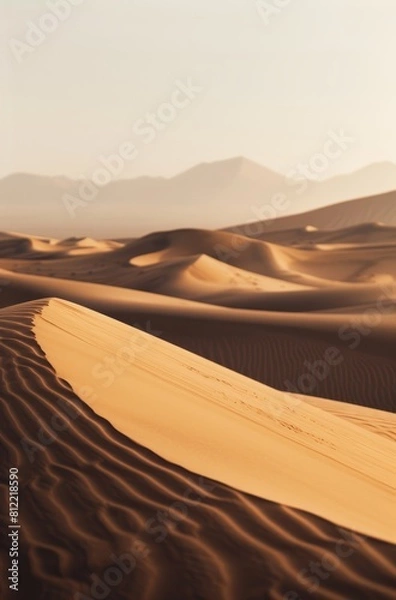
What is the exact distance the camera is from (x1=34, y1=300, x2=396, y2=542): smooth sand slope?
13.8ft

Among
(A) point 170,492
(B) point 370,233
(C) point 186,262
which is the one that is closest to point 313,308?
(C) point 186,262

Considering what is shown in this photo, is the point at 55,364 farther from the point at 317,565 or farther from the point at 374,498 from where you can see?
the point at 317,565

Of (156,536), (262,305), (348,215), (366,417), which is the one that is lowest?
(366,417)

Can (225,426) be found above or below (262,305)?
above

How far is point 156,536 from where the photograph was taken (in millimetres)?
3340

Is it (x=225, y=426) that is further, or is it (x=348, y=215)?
(x=348, y=215)

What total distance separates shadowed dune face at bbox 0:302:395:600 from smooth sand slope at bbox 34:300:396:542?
230 millimetres

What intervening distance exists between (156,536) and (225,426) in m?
2.12

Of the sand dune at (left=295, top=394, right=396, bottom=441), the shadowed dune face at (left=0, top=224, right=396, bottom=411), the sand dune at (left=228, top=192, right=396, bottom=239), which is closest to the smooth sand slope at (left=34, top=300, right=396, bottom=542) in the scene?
the sand dune at (left=295, top=394, right=396, bottom=441)

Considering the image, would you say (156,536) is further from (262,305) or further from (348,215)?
(348,215)

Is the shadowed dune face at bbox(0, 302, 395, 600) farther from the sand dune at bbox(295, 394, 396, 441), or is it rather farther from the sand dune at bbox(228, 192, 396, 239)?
the sand dune at bbox(228, 192, 396, 239)

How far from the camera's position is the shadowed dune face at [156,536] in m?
3.01

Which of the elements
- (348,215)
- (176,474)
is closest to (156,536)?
(176,474)

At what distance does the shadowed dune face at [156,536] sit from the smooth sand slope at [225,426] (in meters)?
0.23
